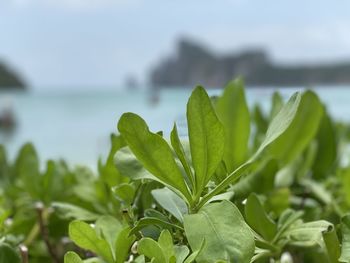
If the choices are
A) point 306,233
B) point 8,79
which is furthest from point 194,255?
point 8,79

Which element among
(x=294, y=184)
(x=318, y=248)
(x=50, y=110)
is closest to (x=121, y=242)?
(x=318, y=248)

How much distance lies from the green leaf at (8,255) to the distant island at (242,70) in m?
0.19

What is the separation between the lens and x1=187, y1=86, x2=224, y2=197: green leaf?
0.40 metres

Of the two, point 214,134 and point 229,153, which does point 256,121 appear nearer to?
point 229,153

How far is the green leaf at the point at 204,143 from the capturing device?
15.9 inches

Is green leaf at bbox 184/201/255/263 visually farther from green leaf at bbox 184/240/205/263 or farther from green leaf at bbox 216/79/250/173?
green leaf at bbox 216/79/250/173

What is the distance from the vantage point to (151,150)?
16.0 inches

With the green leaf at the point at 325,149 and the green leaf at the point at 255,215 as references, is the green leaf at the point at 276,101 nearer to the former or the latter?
the green leaf at the point at 325,149

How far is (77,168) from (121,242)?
30 cm

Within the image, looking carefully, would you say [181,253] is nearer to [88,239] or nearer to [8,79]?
[88,239]

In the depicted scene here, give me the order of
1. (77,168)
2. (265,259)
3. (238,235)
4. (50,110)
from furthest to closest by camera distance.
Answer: (50,110) < (77,168) < (265,259) < (238,235)

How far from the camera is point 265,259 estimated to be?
0.49 m

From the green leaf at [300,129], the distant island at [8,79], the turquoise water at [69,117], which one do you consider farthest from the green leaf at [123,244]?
the distant island at [8,79]

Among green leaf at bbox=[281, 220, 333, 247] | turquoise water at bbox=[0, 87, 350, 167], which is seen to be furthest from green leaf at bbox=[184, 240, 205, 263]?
turquoise water at bbox=[0, 87, 350, 167]
